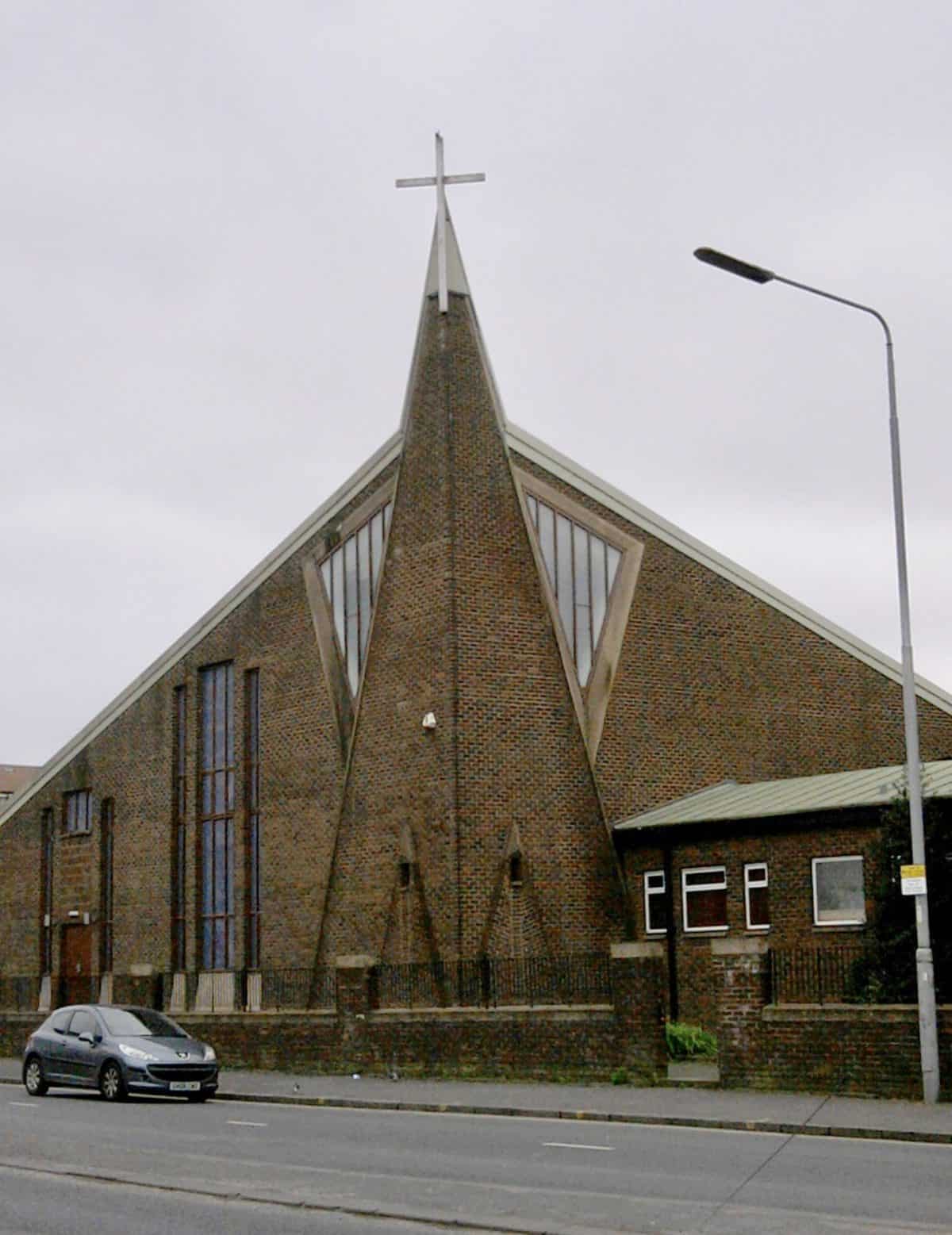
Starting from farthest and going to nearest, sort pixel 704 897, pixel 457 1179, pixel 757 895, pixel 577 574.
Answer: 1. pixel 577 574
2. pixel 704 897
3. pixel 757 895
4. pixel 457 1179

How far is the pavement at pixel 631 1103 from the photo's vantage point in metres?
19.7

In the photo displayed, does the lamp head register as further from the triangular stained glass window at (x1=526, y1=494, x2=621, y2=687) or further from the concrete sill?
the triangular stained glass window at (x1=526, y1=494, x2=621, y2=687)

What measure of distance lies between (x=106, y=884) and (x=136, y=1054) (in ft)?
64.1

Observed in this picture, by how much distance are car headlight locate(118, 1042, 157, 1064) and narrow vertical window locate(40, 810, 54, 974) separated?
70.4 feet

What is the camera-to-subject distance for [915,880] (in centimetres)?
2164

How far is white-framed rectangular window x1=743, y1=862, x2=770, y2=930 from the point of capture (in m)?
31.8

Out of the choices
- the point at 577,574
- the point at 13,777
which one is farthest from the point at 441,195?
the point at 13,777

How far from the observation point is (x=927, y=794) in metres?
27.8

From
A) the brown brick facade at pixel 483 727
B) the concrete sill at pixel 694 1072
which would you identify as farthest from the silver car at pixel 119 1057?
the concrete sill at pixel 694 1072

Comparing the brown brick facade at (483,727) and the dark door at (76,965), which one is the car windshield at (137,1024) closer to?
the brown brick facade at (483,727)

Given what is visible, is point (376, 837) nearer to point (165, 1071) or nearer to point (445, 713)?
point (445, 713)

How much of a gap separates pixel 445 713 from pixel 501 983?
5598mm

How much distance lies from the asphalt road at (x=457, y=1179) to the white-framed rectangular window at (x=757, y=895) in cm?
1093

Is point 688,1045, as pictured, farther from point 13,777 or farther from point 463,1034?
point 13,777
